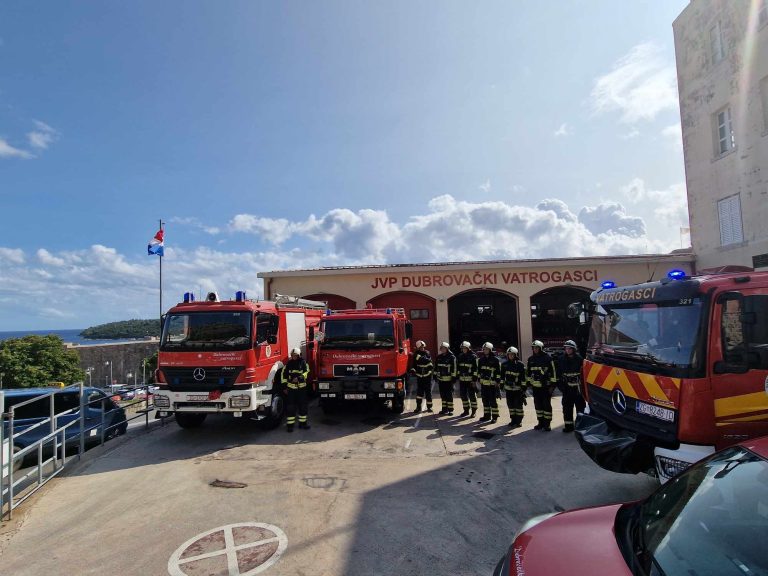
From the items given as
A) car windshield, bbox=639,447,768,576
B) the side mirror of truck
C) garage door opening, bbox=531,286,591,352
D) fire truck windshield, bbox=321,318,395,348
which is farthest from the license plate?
garage door opening, bbox=531,286,591,352

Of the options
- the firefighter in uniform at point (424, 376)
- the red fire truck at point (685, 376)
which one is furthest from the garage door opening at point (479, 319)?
the red fire truck at point (685, 376)

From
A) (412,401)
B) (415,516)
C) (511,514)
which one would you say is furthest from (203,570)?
(412,401)

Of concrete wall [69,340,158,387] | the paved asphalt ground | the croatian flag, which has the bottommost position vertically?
concrete wall [69,340,158,387]

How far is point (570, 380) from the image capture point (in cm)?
836

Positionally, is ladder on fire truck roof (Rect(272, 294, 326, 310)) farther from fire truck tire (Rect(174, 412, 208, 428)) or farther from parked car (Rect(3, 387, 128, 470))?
parked car (Rect(3, 387, 128, 470))

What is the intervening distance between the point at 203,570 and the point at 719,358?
5.36 meters

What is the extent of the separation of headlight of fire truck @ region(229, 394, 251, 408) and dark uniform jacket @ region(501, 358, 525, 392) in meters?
5.26

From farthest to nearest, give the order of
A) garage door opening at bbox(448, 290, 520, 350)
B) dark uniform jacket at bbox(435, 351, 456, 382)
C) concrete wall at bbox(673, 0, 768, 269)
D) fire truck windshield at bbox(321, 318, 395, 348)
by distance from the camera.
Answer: garage door opening at bbox(448, 290, 520, 350) < concrete wall at bbox(673, 0, 768, 269) < dark uniform jacket at bbox(435, 351, 456, 382) < fire truck windshield at bbox(321, 318, 395, 348)

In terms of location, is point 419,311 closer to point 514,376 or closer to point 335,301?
point 335,301

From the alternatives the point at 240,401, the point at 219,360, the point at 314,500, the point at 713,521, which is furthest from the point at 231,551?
the point at 219,360

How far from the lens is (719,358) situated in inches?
162

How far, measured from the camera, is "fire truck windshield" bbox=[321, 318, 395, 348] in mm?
9617

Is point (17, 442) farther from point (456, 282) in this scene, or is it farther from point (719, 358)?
point (456, 282)

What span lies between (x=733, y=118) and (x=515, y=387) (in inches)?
467
